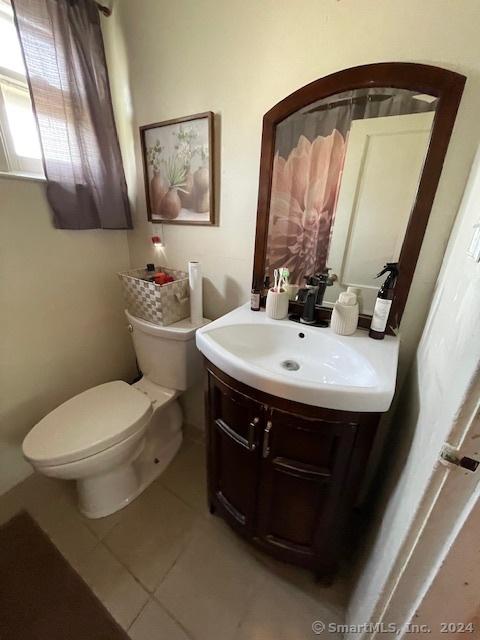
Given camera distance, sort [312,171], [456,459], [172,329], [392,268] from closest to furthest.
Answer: [456,459]
[392,268]
[312,171]
[172,329]

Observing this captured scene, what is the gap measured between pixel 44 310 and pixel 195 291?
0.72 metres

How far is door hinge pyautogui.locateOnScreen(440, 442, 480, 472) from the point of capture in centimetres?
41

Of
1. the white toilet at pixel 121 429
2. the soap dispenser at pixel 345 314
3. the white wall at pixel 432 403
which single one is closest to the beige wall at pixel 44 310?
the white toilet at pixel 121 429

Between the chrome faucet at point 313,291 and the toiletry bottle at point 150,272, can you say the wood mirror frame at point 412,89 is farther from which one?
the toiletry bottle at point 150,272

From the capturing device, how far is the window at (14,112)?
0.96m

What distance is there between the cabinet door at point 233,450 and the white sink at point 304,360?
0.11 metres

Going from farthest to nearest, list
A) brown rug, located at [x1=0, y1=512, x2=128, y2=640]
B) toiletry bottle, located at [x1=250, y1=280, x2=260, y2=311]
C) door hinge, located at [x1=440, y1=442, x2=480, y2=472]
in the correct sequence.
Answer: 1. toiletry bottle, located at [x1=250, y1=280, x2=260, y2=311]
2. brown rug, located at [x1=0, y1=512, x2=128, y2=640]
3. door hinge, located at [x1=440, y1=442, x2=480, y2=472]

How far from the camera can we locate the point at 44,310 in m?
1.19

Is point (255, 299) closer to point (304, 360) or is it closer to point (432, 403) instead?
point (304, 360)

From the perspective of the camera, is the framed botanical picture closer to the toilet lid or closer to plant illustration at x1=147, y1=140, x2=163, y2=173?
plant illustration at x1=147, y1=140, x2=163, y2=173

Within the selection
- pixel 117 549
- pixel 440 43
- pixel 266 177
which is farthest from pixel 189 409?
pixel 440 43

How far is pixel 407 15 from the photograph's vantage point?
0.67 meters

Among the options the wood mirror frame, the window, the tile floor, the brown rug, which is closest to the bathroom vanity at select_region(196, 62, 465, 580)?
the wood mirror frame

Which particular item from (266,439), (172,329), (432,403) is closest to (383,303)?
(432,403)
